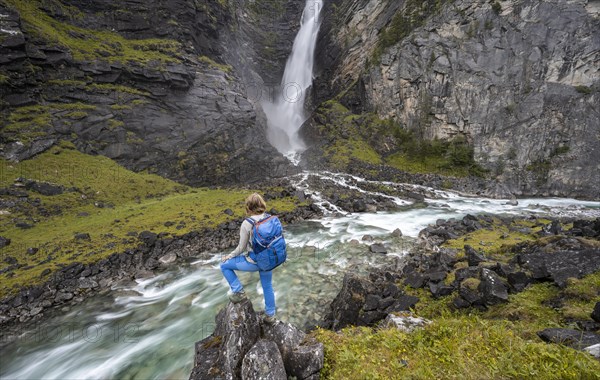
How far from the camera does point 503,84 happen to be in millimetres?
39219

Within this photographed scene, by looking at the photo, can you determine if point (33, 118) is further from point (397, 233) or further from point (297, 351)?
point (297, 351)

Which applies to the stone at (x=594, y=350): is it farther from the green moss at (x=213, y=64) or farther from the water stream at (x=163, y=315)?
the green moss at (x=213, y=64)

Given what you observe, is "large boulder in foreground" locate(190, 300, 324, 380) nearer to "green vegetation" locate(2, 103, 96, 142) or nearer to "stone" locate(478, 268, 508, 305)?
"stone" locate(478, 268, 508, 305)

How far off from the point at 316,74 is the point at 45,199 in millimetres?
57910

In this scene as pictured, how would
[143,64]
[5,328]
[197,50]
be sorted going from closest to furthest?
[5,328]
[143,64]
[197,50]

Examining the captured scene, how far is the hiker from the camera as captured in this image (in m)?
5.09

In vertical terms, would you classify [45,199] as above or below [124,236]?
above

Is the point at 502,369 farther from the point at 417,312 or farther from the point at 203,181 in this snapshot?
the point at 203,181

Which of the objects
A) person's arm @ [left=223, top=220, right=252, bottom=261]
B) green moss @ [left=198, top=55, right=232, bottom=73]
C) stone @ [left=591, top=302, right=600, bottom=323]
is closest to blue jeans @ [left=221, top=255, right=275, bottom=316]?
person's arm @ [left=223, top=220, right=252, bottom=261]

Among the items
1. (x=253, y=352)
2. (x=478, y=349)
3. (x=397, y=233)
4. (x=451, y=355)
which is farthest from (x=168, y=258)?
(x=478, y=349)

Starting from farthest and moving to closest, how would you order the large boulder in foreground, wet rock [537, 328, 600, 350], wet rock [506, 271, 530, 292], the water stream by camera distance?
the water stream, wet rock [506, 271, 530, 292], the large boulder in foreground, wet rock [537, 328, 600, 350]

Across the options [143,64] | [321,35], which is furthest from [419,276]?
[321,35]

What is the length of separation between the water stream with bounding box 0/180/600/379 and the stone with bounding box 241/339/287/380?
4.76 meters

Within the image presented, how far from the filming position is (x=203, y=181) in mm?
37188
